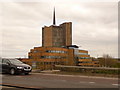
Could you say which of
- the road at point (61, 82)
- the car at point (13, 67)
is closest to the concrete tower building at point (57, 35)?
the car at point (13, 67)

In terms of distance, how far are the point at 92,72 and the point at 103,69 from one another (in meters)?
1.41

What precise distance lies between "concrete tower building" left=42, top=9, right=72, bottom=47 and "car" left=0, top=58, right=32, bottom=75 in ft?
286

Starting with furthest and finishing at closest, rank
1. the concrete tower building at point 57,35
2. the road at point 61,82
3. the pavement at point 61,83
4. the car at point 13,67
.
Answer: the concrete tower building at point 57,35
the car at point 13,67
the road at point 61,82
the pavement at point 61,83

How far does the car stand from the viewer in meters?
17.1

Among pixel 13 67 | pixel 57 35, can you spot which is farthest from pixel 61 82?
pixel 57 35

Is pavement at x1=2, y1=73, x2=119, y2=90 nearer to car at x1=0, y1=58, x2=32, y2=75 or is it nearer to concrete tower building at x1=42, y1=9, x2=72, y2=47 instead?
car at x1=0, y1=58, x2=32, y2=75

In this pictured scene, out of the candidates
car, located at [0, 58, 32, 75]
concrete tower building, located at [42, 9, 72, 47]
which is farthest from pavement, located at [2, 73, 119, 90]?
concrete tower building, located at [42, 9, 72, 47]

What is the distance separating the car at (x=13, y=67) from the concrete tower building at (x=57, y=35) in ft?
286

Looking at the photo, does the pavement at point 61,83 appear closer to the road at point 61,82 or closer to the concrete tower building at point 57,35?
the road at point 61,82

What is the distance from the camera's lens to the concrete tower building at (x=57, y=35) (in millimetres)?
106562

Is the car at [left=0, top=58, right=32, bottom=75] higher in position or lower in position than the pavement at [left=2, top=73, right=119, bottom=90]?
higher

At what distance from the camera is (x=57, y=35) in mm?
109875

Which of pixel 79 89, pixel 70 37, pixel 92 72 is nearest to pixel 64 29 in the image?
pixel 70 37

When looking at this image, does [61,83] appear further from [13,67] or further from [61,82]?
[13,67]
